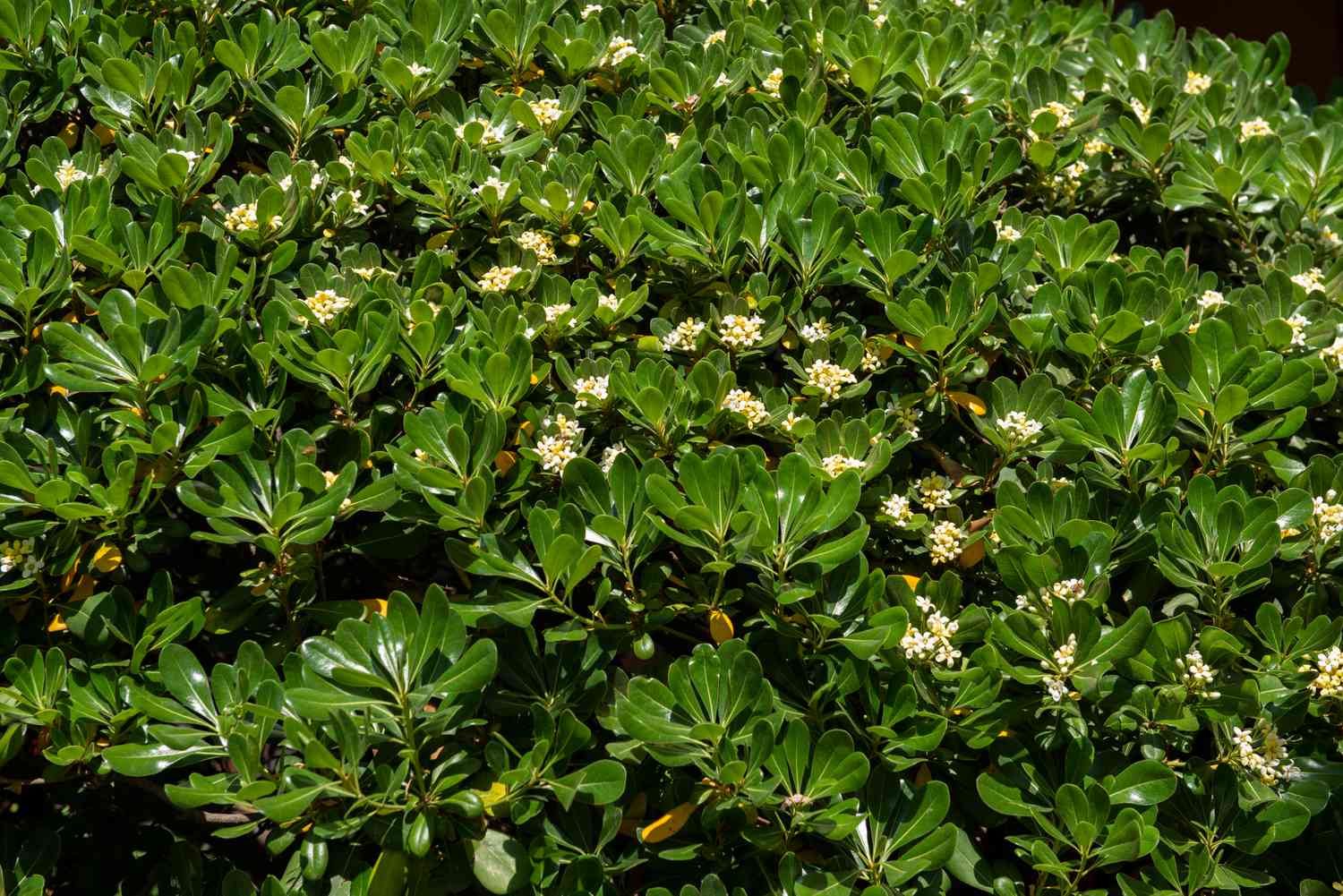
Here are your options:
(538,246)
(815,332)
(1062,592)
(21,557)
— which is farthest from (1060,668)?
(21,557)

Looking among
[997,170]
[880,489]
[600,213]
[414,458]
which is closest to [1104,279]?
[997,170]

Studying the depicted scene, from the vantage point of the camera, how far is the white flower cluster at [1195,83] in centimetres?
332

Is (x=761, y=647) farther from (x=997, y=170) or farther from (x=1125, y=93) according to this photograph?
(x=1125, y=93)

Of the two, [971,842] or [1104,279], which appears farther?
[1104,279]

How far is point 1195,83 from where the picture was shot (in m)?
3.33

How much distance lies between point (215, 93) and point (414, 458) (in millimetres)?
1074

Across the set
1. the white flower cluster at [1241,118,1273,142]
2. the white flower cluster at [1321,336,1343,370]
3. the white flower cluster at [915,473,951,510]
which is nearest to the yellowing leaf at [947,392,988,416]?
the white flower cluster at [915,473,951,510]

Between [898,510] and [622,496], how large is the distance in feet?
1.63

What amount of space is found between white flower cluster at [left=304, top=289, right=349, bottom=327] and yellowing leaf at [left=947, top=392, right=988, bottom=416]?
45.1 inches

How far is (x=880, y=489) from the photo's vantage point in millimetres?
2168

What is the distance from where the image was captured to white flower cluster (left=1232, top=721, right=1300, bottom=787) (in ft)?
6.43

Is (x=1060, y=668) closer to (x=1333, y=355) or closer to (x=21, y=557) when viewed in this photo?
(x=1333, y=355)

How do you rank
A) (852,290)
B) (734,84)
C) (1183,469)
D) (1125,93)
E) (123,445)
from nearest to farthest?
(123,445)
(1183,469)
(852,290)
(734,84)
(1125,93)

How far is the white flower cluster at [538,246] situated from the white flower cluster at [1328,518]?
58.0 inches
